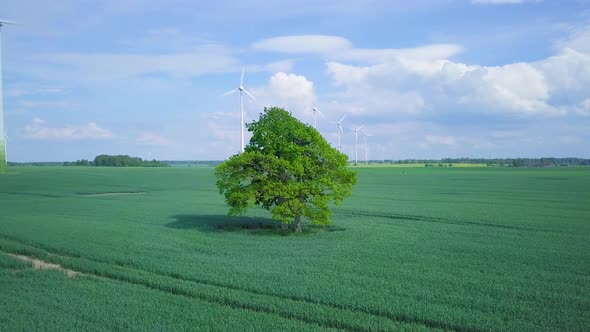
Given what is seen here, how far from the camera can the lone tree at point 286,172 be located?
34.0 meters

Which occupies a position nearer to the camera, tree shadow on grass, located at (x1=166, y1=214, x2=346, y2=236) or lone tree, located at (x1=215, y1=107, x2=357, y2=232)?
lone tree, located at (x1=215, y1=107, x2=357, y2=232)

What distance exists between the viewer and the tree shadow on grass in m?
35.8

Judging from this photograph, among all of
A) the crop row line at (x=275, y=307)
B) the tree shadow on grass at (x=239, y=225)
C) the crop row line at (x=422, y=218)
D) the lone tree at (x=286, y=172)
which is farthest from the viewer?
the crop row line at (x=422, y=218)

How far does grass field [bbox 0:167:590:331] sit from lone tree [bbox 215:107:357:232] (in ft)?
7.24

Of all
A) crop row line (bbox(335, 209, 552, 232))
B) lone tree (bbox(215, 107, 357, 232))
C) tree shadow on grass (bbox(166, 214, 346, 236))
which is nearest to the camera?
lone tree (bbox(215, 107, 357, 232))

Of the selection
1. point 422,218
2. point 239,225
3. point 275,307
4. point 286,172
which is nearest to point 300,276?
point 275,307

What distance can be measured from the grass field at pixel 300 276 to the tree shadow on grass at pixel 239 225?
229 mm

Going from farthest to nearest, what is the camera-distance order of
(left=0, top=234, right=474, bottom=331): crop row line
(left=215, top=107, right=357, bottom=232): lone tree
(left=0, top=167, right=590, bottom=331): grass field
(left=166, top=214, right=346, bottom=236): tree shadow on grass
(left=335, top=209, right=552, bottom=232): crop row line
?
(left=335, top=209, right=552, bottom=232): crop row line → (left=166, top=214, right=346, bottom=236): tree shadow on grass → (left=215, top=107, right=357, bottom=232): lone tree → (left=0, top=167, right=590, bottom=331): grass field → (left=0, top=234, right=474, bottom=331): crop row line

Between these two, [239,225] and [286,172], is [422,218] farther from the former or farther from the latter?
[239,225]

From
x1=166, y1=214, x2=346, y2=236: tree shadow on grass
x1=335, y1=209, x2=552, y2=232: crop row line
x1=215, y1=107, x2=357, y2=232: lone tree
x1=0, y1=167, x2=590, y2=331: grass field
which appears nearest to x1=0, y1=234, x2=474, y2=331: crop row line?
x1=0, y1=167, x2=590, y2=331: grass field

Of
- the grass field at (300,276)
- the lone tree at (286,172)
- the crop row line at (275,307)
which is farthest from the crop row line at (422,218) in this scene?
the crop row line at (275,307)

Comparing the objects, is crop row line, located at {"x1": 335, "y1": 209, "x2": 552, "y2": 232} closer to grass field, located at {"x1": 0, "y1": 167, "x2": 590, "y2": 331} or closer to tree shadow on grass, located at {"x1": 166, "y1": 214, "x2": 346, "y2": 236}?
grass field, located at {"x1": 0, "y1": 167, "x2": 590, "y2": 331}

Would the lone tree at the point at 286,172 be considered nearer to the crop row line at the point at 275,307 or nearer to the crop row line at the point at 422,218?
the crop row line at the point at 422,218

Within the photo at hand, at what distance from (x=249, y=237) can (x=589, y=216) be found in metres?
29.8
